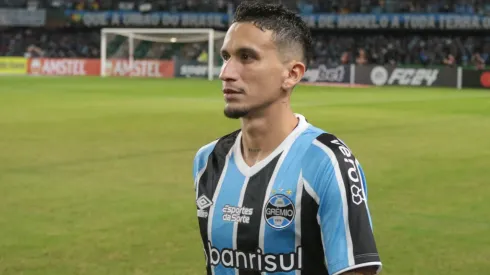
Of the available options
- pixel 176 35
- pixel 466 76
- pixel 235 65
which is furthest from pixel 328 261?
pixel 176 35

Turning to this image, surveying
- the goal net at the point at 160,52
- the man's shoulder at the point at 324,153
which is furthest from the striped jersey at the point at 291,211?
the goal net at the point at 160,52

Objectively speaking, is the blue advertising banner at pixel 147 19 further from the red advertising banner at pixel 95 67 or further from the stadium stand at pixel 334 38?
the red advertising banner at pixel 95 67

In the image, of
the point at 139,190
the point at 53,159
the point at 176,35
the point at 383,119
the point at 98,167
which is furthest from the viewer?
the point at 176,35

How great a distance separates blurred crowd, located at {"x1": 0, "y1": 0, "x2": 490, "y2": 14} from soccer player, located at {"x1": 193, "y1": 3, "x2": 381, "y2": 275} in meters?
47.1

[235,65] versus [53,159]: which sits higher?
[235,65]

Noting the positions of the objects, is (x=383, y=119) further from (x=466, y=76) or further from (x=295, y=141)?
(x=466, y=76)

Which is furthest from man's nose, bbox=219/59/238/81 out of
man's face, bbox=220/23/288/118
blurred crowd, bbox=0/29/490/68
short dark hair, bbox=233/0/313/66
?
blurred crowd, bbox=0/29/490/68

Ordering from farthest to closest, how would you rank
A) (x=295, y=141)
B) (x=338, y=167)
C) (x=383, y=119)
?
(x=383, y=119), (x=295, y=141), (x=338, y=167)

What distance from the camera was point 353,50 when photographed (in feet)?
182

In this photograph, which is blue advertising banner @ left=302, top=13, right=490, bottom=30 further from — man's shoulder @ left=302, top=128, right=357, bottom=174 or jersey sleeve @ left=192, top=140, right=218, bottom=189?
man's shoulder @ left=302, top=128, right=357, bottom=174

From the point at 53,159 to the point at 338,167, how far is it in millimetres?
10573

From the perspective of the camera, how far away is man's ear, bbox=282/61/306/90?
9.81 feet

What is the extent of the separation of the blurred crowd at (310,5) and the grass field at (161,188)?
3153cm

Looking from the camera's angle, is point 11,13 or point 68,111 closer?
point 68,111
